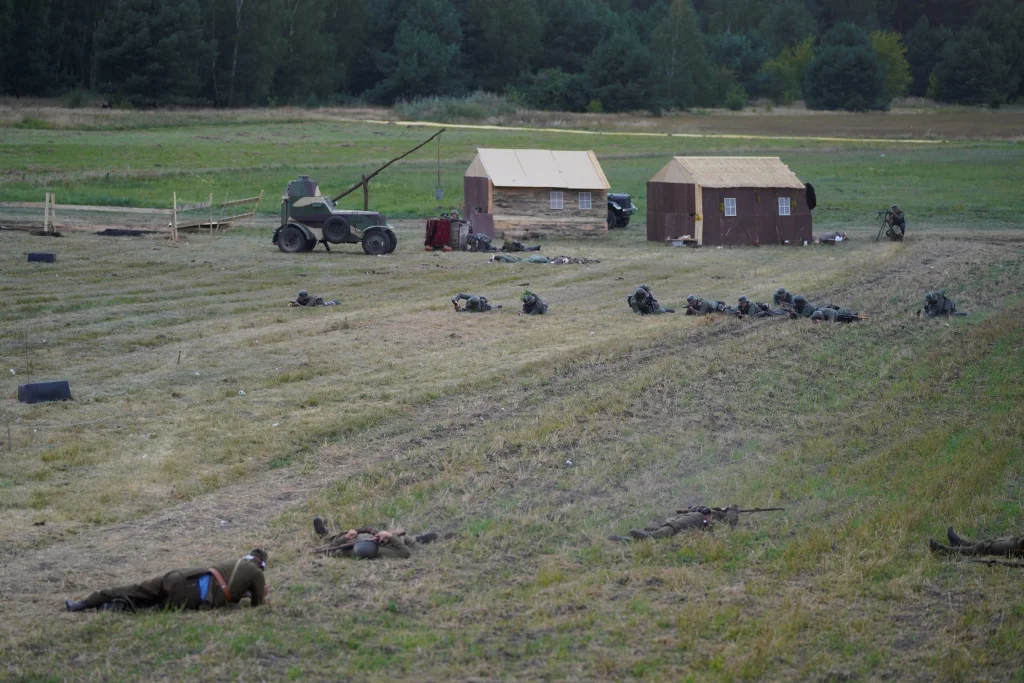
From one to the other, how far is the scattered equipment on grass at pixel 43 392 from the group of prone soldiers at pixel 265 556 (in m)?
6.08

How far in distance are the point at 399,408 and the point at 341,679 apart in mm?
7441

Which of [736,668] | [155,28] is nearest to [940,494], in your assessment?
[736,668]

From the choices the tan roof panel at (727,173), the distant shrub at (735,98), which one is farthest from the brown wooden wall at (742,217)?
the distant shrub at (735,98)

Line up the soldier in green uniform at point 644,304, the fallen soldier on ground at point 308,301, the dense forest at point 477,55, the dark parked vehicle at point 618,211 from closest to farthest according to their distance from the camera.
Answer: the soldier in green uniform at point 644,304 → the fallen soldier on ground at point 308,301 → the dark parked vehicle at point 618,211 → the dense forest at point 477,55

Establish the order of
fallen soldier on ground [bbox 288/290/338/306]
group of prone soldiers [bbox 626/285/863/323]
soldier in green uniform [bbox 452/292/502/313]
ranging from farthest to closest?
fallen soldier on ground [bbox 288/290/338/306] < soldier in green uniform [bbox 452/292/502/313] < group of prone soldiers [bbox 626/285/863/323]

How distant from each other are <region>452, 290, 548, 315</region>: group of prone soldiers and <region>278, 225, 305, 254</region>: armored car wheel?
393 inches

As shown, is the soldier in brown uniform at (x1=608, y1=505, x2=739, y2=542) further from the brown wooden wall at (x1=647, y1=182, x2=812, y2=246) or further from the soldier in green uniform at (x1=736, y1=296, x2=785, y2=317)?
the brown wooden wall at (x1=647, y1=182, x2=812, y2=246)

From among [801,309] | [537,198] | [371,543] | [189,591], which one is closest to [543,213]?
[537,198]

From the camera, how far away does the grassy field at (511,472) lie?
8133 mm

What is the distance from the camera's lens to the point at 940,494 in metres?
11.3

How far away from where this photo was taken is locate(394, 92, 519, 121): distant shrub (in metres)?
90.8

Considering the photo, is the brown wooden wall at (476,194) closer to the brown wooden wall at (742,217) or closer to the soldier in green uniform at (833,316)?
the brown wooden wall at (742,217)

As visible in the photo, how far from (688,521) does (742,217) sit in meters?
25.8

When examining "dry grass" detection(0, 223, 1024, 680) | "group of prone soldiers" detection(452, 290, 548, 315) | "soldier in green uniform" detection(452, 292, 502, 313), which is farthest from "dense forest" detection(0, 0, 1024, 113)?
"dry grass" detection(0, 223, 1024, 680)
